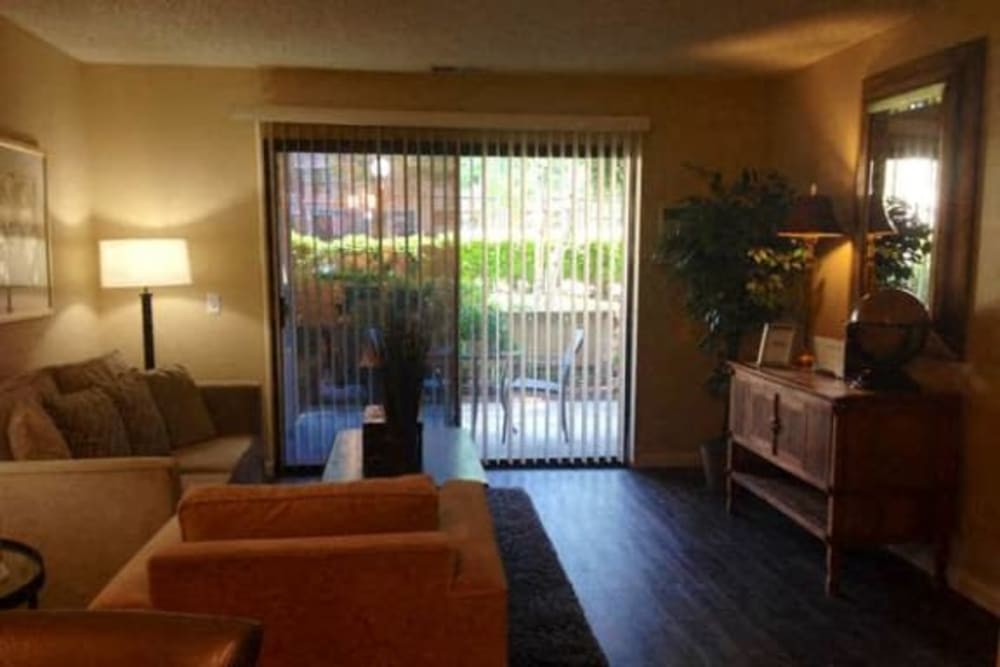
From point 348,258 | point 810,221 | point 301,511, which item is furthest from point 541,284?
point 301,511

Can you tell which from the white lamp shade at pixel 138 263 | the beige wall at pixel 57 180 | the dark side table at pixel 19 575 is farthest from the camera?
the white lamp shade at pixel 138 263

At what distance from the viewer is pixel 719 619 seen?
3166 millimetres

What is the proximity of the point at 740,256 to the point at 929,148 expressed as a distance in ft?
3.78

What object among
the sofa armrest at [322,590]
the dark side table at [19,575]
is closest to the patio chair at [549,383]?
the dark side table at [19,575]

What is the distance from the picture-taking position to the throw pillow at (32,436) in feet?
9.95

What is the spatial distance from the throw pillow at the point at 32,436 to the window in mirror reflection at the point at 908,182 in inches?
147

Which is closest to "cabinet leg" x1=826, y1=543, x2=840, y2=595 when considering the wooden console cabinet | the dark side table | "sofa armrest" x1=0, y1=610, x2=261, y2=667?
the wooden console cabinet

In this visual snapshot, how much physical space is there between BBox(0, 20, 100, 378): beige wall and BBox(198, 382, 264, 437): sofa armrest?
2.71 ft

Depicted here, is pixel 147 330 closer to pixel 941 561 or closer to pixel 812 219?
pixel 812 219

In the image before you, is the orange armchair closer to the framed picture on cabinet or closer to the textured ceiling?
the textured ceiling

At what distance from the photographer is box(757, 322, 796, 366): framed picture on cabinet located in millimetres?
4188

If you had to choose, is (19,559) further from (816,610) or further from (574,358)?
(574,358)

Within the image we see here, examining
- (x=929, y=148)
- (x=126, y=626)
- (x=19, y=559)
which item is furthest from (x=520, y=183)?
(x=126, y=626)

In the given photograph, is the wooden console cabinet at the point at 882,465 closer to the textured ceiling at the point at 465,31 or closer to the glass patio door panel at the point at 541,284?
the textured ceiling at the point at 465,31
